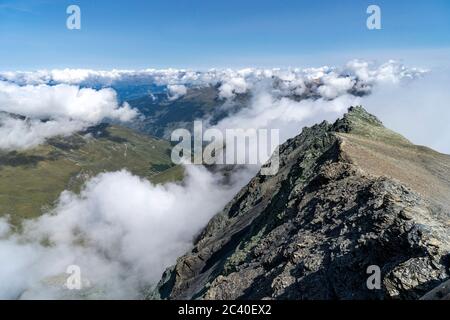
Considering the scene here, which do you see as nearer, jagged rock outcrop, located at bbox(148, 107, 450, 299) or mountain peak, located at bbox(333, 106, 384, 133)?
jagged rock outcrop, located at bbox(148, 107, 450, 299)

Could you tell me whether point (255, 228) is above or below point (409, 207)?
below

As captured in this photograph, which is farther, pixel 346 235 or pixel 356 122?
pixel 356 122

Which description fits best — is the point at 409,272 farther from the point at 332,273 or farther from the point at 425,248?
the point at 332,273

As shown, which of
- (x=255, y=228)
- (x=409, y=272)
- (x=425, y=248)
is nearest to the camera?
(x=409, y=272)

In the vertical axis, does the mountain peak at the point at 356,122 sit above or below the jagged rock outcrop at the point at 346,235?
above

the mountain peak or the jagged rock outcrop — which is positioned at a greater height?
the mountain peak

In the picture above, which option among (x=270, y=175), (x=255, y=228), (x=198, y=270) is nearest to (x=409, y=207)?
(x=255, y=228)

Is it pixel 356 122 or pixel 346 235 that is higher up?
pixel 356 122

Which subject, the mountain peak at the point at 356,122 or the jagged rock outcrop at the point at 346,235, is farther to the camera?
the mountain peak at the point at 356,122
